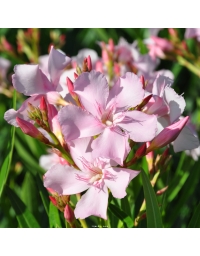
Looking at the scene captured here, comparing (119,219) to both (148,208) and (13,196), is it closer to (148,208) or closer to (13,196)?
(148,208)

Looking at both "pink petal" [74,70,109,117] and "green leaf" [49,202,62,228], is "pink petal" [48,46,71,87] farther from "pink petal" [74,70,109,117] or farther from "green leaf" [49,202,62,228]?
"green leaf" [49,202,62,228]

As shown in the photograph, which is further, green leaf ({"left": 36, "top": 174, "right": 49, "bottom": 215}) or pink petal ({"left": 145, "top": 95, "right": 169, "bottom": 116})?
green leaf ({"left": 36, "top": 174, "right": 49, "bottom": 215})

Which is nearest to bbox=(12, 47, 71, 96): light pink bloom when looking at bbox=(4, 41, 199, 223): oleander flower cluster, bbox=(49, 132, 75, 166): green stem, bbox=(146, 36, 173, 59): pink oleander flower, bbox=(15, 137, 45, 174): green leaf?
bbox=(4, 41, 199, 223): oleander flower cluster

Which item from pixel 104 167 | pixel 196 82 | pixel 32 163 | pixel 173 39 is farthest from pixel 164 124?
pixel 196 82

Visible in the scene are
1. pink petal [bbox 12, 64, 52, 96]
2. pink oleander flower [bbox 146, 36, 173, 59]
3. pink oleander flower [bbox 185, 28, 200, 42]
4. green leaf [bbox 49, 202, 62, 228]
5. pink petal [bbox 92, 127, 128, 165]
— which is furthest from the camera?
pink oleander flower [bbox 146, 36, 173, 59]

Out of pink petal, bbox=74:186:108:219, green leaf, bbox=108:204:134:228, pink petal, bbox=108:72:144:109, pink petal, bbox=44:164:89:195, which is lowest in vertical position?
green leaf, bbox=108:204:134:228

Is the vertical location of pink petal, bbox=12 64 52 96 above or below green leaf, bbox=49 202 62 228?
above

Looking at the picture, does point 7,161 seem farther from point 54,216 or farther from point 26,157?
point 26,157

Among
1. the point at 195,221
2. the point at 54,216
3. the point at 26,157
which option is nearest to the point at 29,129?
the point at 54,216

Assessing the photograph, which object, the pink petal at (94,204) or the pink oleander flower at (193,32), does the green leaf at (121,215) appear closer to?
the pink petal at (94,204)
